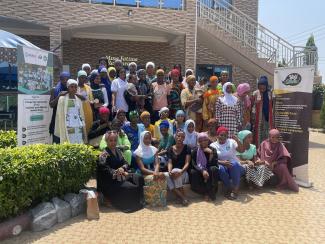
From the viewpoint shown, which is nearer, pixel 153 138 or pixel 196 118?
pixel 153 138

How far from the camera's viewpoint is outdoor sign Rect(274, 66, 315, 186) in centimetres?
745

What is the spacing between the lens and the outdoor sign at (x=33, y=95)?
20.0ft

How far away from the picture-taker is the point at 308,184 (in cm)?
750

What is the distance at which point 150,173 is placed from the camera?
6250 mm

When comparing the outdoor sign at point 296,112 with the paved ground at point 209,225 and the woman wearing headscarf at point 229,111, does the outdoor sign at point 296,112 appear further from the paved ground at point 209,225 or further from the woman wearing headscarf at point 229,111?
the paved ground at point 209,225

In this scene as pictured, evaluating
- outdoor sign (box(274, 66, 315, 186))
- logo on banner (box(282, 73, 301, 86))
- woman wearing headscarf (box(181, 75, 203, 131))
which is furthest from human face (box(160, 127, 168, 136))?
logo on banner (box(282, 73, 301, 86))

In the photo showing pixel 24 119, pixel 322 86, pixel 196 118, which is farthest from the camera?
pixel 322 86

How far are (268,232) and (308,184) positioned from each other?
9.15ft

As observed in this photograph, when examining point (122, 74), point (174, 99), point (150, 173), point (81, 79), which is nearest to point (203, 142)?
point (150, 173)

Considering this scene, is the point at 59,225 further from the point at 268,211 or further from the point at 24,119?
the point at 268,211

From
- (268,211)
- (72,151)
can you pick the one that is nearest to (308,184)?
(268,211)

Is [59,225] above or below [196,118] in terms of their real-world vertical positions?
below

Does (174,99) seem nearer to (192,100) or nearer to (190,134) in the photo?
(192,100)

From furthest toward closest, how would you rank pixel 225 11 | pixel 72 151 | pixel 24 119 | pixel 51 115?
pixel 225 11 < pixel 51 115 < pixel 24 119 < pixel 72 151
